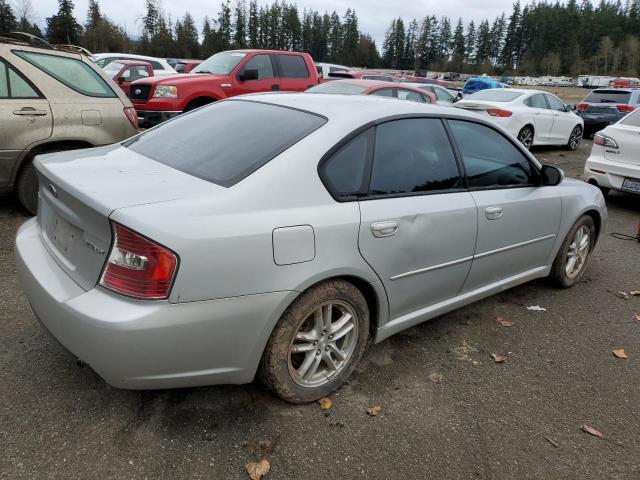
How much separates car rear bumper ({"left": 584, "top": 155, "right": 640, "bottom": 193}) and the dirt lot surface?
4273mm

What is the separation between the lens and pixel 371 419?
2629 mm

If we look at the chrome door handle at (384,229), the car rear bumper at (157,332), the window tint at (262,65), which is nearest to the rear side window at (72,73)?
the car rear bumper at (157,332)

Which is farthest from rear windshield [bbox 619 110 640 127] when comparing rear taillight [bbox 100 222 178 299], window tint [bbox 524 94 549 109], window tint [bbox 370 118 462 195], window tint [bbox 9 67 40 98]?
window tint [bbox 9 67 40 98]

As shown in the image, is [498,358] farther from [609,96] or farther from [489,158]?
[609,96]

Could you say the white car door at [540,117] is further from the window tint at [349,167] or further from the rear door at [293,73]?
the window tint at [349,167]

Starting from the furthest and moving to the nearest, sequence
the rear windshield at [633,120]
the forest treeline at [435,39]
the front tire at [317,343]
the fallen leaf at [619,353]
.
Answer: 1. the forest treeline at [435,39]
2. the rear windshield at [633,120]
3. the fallen leaf at [619,353]
4. the front tire at [317,343]

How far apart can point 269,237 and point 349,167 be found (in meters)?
0.69

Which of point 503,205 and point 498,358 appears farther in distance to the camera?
point 503,205

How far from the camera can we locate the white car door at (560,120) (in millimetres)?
12508

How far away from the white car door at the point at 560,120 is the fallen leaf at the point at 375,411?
11.7 m

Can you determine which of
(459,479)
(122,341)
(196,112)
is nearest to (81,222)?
(122,341)

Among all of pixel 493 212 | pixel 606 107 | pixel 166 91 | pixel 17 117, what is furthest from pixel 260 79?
pixel 606 107

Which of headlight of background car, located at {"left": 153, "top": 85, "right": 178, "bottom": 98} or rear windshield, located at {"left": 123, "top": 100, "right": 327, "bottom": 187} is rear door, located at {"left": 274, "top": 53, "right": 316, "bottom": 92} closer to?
headlight of background car, located at {"left": 153, "top": 85, "right": 178, "bottom": 98}

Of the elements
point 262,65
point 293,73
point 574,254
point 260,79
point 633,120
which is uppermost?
point 262,65
